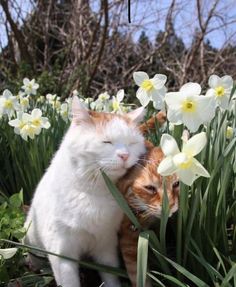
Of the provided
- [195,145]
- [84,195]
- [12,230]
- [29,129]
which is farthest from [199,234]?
[29,129]

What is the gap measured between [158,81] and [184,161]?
522 mm

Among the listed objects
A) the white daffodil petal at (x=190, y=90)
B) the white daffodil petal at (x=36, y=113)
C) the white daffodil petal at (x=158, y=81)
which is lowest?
the white daffodil petal at (x=36, y=113)

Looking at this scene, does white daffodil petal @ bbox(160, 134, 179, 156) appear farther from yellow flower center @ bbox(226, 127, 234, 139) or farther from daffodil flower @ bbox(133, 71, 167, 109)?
yellow flower center @ bbox(226, 127, 234, 139)

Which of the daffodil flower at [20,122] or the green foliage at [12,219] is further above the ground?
the daffodil flower at [20,122]

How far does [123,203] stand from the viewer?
1307mm

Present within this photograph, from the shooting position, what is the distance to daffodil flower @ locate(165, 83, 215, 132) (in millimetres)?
1212

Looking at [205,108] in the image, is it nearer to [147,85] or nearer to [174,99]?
[174,99]

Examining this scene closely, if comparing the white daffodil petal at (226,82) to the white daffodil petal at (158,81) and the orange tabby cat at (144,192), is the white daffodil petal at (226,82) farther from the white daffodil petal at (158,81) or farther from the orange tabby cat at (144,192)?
the orange tabby cat at (144,192)

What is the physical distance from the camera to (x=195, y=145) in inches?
43.0

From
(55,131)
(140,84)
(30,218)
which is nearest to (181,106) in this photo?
(140,84)

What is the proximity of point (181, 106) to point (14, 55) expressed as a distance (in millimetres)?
8079

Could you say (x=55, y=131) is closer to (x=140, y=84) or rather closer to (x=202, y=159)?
(x=140, y=84)

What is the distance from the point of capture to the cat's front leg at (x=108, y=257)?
1.58m

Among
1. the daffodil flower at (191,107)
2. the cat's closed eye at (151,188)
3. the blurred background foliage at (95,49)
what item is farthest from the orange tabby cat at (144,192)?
the blurred background foliage at (95,49)
